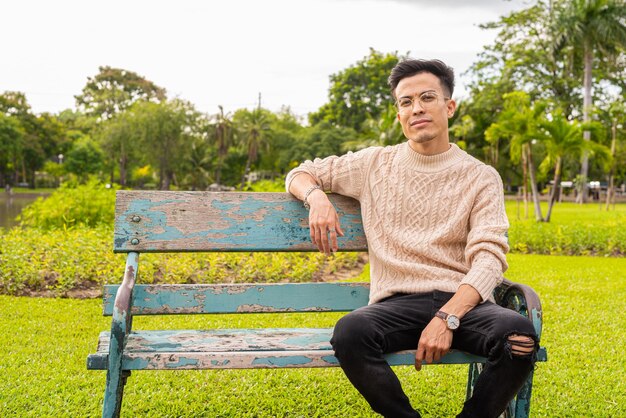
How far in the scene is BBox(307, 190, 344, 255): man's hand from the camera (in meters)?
2.73

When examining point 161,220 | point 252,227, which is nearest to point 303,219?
point 252,227

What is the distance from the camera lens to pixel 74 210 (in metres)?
9.73

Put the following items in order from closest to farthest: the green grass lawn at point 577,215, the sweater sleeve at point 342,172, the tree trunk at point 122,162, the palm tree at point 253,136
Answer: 1. the sweater sleeve at point 342,172
2. the green grass lawn at point 577,215
3. the tree trunk at point 122,162
4. the palm tree at point 253,136

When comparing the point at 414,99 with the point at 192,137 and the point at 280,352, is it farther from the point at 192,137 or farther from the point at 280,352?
the point at 192,137

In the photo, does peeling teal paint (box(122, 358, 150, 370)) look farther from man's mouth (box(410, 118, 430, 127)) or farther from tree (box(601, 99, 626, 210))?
tree (box(601, 99, 626, 210))

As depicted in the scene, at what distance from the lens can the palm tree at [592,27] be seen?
2652 cm

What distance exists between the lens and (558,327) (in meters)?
5.05

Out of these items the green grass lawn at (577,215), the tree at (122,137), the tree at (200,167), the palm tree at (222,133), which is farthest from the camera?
the tree at (200,167)

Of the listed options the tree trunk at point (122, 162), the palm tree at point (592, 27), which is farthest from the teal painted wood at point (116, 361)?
the tree trunk at point (122, 162)

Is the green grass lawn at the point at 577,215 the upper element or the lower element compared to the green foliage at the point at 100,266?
lower

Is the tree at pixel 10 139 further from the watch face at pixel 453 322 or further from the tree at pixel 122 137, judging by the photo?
the watch face at pixel 453 322

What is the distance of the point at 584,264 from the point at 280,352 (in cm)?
745

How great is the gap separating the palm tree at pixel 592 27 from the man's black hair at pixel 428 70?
25.3 metres

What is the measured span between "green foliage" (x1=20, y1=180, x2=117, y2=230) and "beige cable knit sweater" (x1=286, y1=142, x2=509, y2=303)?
24.4 feet
